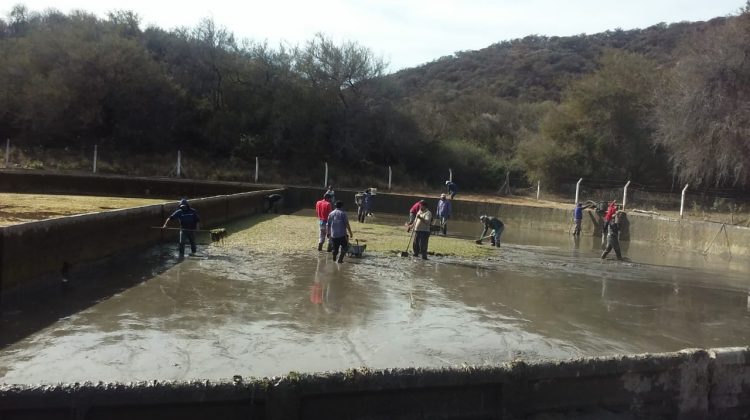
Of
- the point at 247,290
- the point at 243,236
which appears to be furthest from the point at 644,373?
the point at 243,236

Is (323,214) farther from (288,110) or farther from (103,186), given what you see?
(288,110)

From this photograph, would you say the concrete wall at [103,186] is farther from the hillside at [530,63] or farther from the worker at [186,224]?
the hillside at [530,63]

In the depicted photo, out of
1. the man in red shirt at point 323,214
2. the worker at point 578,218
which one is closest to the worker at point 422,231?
the man in red shirt at point 323,214

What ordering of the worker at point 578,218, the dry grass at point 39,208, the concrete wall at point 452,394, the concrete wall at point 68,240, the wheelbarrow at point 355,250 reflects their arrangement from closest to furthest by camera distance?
the concrete wall at point 452,394
the concrete wall at point 68,240
the wheelbarrow at point 355,250
the dry grass at point 39,208
the worker at point 578,218

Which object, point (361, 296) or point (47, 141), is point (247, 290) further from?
point (47, 141)

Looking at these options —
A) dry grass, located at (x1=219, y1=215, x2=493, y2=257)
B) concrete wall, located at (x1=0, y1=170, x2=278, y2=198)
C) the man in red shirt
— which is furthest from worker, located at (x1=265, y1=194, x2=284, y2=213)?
Answer: the man in red shirt

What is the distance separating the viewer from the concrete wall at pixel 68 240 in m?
9.02

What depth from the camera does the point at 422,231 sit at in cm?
1534

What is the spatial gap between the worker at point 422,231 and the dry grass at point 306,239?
3.00ft

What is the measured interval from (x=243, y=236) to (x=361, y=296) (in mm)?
8081

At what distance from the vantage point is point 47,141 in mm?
38125

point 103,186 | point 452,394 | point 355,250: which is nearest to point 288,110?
point 103,186

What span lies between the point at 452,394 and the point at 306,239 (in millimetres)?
13320

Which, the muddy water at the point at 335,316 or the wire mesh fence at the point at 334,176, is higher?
the wire mesh fence at the point at 334,176
